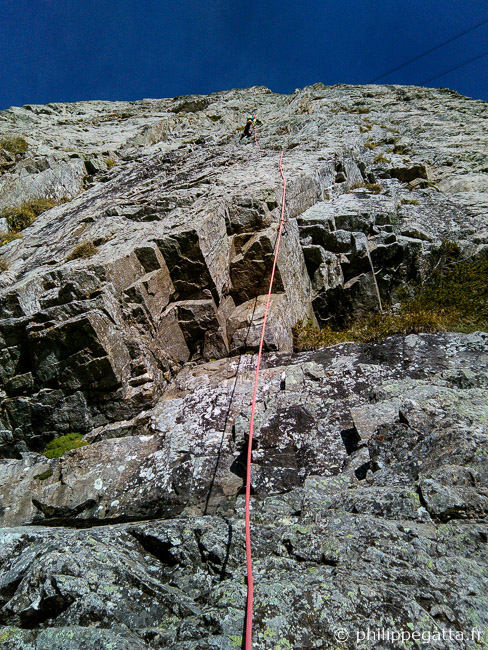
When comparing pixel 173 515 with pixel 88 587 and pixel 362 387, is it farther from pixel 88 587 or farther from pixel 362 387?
pixel 362 387

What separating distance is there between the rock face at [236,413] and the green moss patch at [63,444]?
0.61ft

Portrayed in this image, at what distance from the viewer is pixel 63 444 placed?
23.2 feet

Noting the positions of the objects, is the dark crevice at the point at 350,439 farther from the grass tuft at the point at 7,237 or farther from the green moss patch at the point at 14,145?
the green moss patch at the point at 14,145

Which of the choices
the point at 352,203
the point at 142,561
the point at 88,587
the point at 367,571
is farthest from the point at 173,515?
the point at 352,203

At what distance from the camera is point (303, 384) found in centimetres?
709

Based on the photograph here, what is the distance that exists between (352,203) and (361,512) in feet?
36.7

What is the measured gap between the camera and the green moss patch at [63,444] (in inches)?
273

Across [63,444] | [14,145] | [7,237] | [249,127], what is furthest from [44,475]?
[14,145]

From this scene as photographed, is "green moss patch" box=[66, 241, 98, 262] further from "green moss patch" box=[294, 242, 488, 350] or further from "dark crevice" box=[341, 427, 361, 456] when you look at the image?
"dark crevice" box=[341, 427, 361, 456]

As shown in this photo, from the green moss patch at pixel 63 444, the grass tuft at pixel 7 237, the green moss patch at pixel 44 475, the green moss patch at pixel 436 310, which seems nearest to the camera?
the green moss patch at pixel 44 475

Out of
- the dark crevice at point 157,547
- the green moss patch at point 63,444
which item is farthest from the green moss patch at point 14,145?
the dark crevice at point 157,547

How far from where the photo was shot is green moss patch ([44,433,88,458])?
693cm

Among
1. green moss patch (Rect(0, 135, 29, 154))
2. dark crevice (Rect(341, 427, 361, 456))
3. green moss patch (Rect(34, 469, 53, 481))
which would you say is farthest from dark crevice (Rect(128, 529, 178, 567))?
green moss patch (Rect(0, 135, 29, 154))

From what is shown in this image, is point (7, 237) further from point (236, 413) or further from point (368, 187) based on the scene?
point (368, 187)
